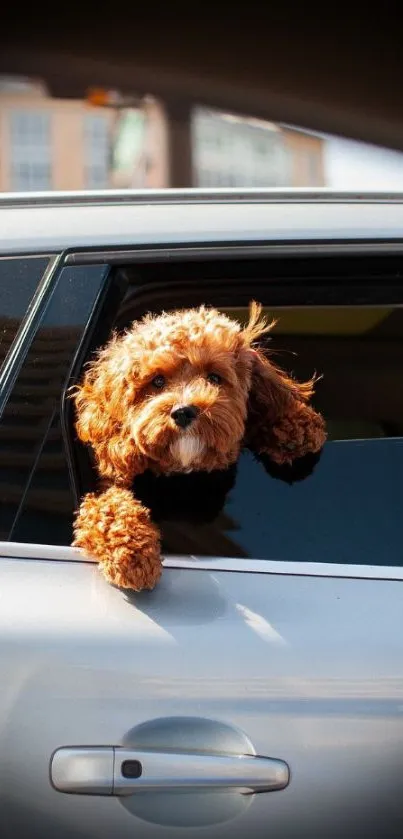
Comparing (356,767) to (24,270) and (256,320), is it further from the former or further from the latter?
(24,270)

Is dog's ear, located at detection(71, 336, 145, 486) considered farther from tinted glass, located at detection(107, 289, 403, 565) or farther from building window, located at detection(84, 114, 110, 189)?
building window, located at detection(84, 114, 110, 189)

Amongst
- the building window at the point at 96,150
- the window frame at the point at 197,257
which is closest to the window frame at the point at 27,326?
the window frame at the point at 197,257

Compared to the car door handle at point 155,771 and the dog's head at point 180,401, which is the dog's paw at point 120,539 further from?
the car door handle at point 155,771

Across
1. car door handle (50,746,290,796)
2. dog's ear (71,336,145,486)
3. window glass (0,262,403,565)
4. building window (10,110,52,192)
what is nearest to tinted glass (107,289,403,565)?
window glass (0,262,403,565)

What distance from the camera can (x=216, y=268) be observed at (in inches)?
81.0

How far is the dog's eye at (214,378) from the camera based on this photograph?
6.40 ft

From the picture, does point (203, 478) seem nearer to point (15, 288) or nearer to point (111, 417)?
point (111, 417)

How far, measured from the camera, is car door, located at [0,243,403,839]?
5.73 ft

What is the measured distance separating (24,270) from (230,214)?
459mm

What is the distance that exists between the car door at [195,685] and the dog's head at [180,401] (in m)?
0.14

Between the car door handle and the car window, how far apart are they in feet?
2.66

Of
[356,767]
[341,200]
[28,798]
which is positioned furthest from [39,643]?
[341,200]

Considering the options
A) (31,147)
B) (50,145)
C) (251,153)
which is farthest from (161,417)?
(31,147)

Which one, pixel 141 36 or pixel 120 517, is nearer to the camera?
pixel 120 517
